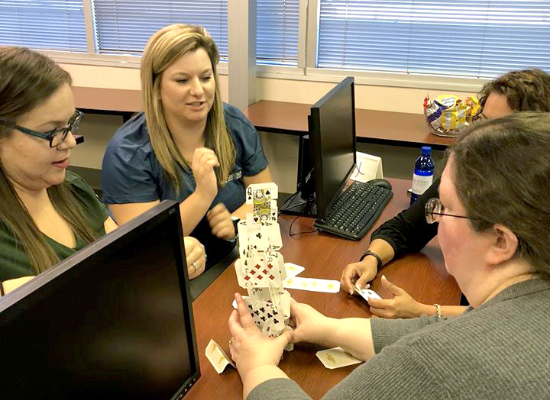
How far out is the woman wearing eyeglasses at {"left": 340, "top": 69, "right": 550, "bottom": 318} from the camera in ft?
4.40

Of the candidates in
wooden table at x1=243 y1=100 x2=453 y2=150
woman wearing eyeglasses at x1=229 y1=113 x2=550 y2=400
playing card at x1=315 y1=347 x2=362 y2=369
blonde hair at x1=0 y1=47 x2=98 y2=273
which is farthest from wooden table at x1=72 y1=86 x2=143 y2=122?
woman wearing eyeglasses at x1=229 y1=113 x2=550 y2=400

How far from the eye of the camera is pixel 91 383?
0.68 meters

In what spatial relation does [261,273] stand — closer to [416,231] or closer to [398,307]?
[398,307]

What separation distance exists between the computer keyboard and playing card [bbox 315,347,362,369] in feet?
2.12

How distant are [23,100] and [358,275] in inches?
38.8

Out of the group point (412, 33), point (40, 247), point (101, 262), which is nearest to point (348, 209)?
point (40, 247)

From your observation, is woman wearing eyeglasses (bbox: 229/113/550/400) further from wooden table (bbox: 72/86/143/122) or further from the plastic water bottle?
wooden table (bbox: 72/86/143/122)

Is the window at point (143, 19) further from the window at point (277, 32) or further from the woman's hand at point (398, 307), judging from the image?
the woman's hand at point (398, 307)

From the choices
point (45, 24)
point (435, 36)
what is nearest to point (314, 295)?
point (435, 36)

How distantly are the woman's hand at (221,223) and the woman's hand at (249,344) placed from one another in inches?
27.0

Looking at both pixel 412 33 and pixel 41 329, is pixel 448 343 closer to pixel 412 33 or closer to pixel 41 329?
pixel 41 329

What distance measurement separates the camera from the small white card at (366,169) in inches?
91.3

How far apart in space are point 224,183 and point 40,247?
86 centimetres

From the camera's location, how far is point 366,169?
235 cm
